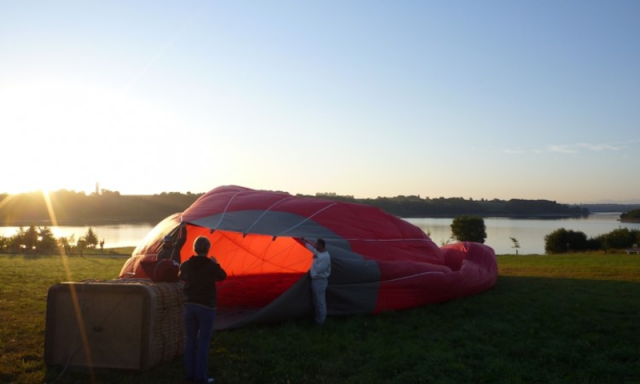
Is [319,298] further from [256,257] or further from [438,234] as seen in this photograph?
[438,234]

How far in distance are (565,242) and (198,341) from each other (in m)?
30.7

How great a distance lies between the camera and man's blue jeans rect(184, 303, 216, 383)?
18.6ft

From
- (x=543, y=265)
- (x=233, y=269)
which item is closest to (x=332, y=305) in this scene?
(x=233, y=269)

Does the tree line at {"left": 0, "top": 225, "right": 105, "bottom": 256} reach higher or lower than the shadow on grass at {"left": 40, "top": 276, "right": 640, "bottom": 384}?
higher

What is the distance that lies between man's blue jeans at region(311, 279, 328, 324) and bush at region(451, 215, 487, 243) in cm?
2507

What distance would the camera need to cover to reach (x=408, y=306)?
9.30m

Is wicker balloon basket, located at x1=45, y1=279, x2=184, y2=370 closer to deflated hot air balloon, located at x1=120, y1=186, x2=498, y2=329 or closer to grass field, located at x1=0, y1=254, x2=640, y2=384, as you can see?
grass field, located at x1=0, y1=254, x2=640, y2=384

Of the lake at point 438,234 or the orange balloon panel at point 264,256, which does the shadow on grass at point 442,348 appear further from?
the lake at point 438,234

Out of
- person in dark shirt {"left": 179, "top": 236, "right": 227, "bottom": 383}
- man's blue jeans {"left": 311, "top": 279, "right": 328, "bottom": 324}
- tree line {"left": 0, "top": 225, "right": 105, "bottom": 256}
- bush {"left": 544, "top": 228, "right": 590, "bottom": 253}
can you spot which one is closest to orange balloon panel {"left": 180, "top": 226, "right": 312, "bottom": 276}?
man's blue jeans {"left": 311, "top": 279, "right": 328, "bottom": 324}

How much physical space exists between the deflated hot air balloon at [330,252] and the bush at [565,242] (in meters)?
22.4

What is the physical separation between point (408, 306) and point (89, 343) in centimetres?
506

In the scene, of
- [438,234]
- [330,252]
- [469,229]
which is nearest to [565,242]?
[469,229]

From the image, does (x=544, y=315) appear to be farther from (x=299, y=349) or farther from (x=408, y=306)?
(x=299, y=349)

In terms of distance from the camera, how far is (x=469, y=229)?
32438mm
